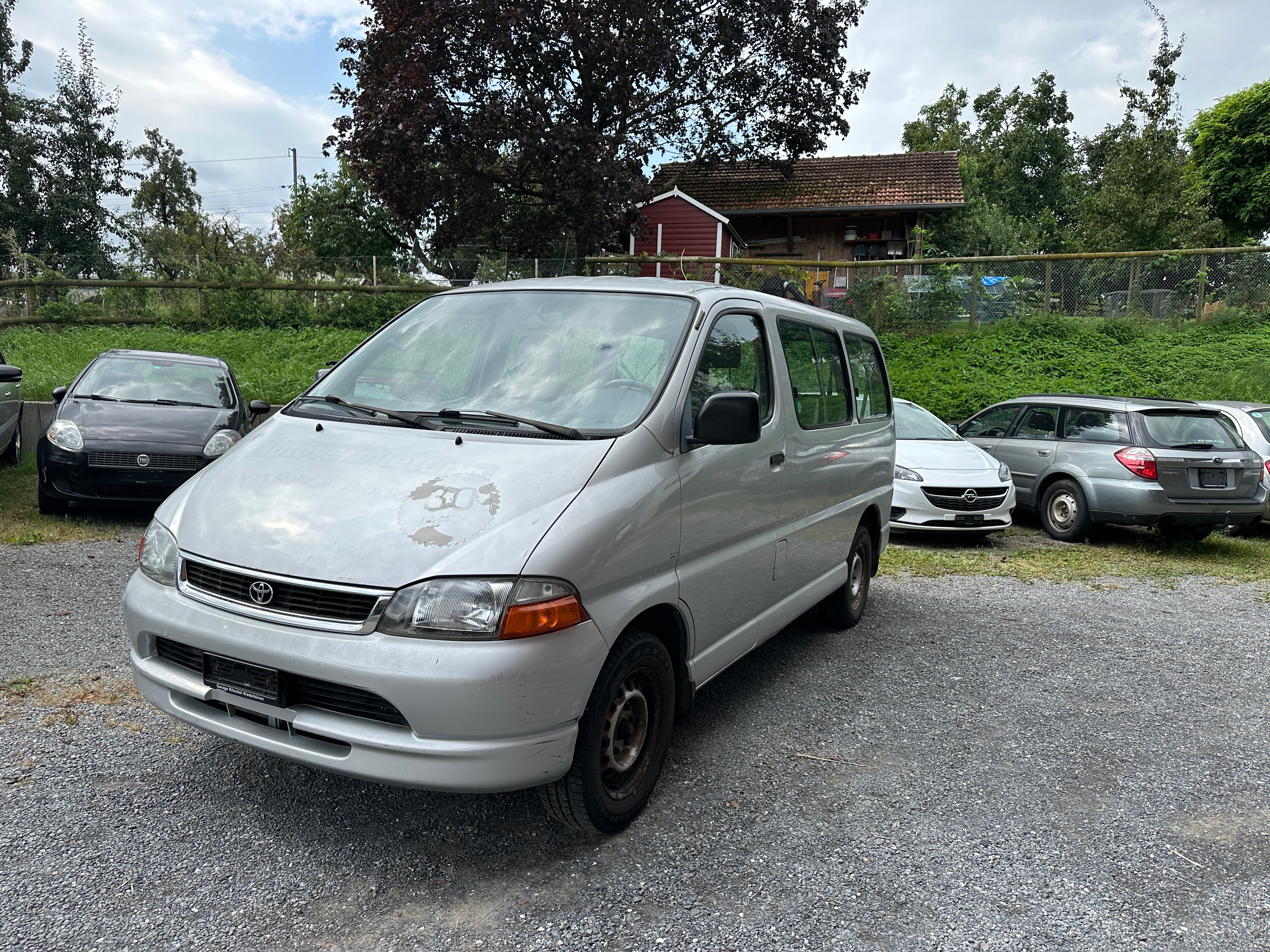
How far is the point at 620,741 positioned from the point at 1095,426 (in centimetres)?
851

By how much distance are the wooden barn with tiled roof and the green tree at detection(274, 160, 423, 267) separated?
479 inches

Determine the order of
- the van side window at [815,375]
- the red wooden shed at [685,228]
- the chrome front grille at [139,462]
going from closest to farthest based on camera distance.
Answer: the van side window at [815,375] → the chrome front grille at [139,462] → the red wooden shed at [685,228]

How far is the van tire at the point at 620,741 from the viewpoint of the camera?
9.72 feet

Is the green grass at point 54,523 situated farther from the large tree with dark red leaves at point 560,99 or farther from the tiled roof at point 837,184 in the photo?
the tiled roof at point 837,184

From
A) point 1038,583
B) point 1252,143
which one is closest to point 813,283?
point 1038,583

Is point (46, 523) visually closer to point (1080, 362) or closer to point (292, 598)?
point (292, 598)

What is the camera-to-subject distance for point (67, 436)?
26.0ft

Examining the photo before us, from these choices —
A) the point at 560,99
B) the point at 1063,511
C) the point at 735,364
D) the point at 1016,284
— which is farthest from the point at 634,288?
the point at 560,99

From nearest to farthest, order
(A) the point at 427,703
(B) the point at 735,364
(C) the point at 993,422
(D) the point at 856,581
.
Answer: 1. (A) the point at 427,703
2. (B) the point at 735,364
3. (D) the point at 856,581
4. (C) the point at 993,422

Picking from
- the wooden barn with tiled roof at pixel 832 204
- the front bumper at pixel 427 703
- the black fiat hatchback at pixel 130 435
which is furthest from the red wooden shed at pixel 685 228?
the front bumper at pixel 427 703

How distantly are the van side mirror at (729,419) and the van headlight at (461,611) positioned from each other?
103cm

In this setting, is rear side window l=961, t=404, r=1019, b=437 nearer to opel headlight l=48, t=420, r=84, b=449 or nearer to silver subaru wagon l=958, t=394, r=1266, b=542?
silver subaru wagon l=958, t=394, r=1266, b=542

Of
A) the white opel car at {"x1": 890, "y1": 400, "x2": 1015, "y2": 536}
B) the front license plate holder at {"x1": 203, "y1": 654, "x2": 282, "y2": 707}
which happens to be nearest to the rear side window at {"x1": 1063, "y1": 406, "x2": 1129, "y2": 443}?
the white opel car at {"x1": 890, "y1": 400, "x2": 1015, "y2": 536}

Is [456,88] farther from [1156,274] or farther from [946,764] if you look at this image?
[946,764]
